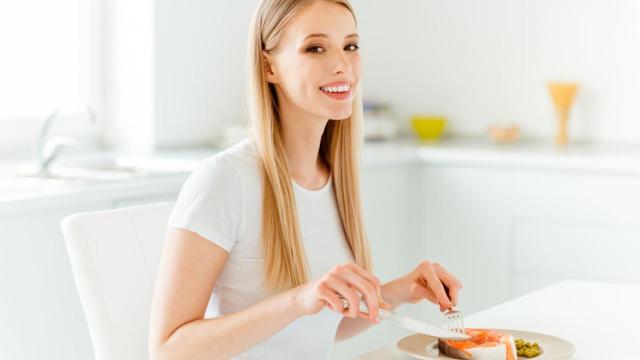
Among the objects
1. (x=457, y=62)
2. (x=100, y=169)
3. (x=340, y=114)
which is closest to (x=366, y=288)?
(x=340, y=114)

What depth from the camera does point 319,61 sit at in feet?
5.28

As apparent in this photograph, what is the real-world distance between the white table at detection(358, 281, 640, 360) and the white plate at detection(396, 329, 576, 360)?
0.9 inches

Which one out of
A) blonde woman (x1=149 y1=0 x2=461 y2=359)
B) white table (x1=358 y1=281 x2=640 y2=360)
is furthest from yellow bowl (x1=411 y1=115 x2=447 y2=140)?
blonde woman (x1=149 y1=0 x2=461 y2=359)

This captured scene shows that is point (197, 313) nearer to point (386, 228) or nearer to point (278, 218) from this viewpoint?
point (278, 218)

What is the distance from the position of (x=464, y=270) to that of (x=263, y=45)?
1993mm

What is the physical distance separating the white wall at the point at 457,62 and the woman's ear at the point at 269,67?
66.3 inches

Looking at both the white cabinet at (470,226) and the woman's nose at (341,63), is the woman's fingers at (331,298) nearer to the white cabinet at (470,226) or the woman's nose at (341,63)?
the woman's nose at (341,63)

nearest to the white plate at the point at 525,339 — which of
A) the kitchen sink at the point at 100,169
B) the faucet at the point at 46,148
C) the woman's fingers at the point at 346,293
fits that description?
the woman's fingers at the point at 346,293

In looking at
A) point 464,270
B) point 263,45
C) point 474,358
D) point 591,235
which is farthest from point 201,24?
point 474,358

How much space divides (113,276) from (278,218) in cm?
27

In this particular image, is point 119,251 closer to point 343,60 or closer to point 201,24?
point 343,60

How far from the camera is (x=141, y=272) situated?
1688 mm

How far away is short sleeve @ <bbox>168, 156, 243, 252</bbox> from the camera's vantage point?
1.49 meters

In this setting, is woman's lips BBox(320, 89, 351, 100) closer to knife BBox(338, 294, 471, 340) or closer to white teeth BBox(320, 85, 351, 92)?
white teeth BBox(320, 85, 351, 92)
